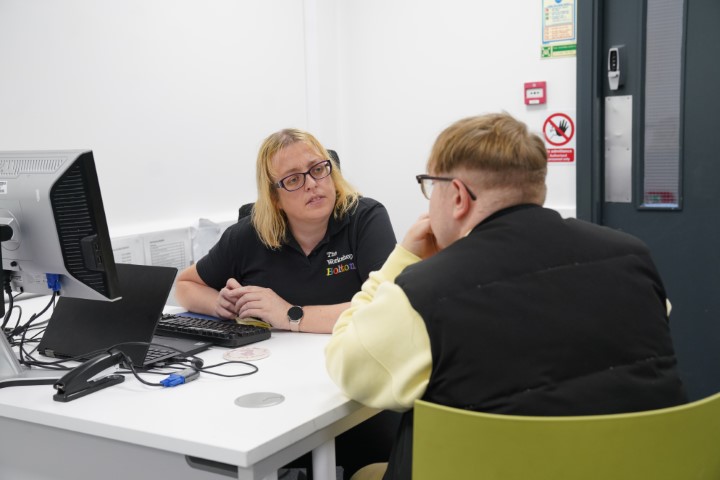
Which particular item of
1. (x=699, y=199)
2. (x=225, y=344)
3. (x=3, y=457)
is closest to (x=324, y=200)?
(x=225, y=344)

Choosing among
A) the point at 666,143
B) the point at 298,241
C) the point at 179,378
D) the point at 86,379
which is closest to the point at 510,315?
the point at 179,378

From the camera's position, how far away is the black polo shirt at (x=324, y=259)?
2035 mm

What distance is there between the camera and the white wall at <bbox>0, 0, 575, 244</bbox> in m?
2.52

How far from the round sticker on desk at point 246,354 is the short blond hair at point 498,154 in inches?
27.2

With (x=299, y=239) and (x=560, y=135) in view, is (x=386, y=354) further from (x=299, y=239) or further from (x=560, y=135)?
(x=560, y=135)

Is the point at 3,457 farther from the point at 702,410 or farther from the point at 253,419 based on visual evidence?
the point at 702,410

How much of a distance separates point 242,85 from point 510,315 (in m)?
2.56

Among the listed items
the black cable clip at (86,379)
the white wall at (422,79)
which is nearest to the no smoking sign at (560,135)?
the white wall at (422,79)

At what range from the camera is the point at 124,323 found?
1.69 meters

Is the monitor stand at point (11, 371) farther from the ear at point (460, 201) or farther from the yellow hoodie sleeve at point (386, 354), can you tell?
the ear at point (460, 201)

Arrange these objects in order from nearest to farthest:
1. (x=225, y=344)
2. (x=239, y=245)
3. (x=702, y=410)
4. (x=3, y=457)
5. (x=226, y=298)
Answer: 1. (x=702, y=410)
2. (x=3, y=457)
3. (x=225, y=344)
4. (x=226, y=298)
5. (x=239, y=245)

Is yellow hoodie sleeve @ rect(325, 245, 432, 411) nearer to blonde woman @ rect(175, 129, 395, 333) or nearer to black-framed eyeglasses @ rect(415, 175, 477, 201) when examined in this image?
black-framed eyeglasses @ rect(415, 175, 477, 201)

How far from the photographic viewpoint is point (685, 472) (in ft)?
3.34

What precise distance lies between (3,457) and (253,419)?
2.36ft
